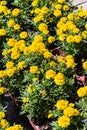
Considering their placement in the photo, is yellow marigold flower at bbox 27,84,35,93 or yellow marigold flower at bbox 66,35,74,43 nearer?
yellow marigold flower at bbox 27,84,35,93

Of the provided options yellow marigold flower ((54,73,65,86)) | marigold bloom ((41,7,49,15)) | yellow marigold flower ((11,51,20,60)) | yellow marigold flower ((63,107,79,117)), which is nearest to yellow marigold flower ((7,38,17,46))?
yellow marigold flower ((11,51,20,60))

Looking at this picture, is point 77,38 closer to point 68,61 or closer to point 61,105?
point 68,61

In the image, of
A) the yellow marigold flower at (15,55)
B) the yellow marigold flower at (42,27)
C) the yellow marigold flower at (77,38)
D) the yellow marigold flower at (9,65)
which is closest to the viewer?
the yellow marigold flower at (9,65)

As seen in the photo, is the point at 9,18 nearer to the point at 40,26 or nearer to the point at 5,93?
the point at 40,26

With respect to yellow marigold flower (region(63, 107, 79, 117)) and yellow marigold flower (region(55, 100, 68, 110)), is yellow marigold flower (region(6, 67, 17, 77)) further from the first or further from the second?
yellow marigold flower (region(63, 107, 79, 117))

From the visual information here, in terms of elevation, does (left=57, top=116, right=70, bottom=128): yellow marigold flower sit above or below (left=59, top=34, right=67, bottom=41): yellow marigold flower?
below

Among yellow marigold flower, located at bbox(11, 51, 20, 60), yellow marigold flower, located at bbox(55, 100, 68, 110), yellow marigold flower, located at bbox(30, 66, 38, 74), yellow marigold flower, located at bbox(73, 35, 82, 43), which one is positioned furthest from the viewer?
yellow marigold flower, located at bbox(73, 35, 82, 43)

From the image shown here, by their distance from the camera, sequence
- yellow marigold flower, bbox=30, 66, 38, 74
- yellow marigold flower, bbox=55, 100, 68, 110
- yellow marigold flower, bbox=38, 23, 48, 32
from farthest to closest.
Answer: yellow marigold flower, bbox=38, 23, 48, 32, yellow marigold flower, bbox=30, 66, 38, 74, yellow marigold flower, bbox=55, 100, 68, 110

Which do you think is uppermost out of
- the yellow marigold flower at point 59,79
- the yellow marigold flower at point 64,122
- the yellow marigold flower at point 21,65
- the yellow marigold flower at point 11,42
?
the yellow marigold flower at point 11,42

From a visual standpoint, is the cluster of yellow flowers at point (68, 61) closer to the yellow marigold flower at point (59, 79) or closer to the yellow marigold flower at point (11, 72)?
the yellow marigold flower at point (59, 79)

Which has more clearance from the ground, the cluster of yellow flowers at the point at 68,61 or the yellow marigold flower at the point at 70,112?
the cluster of yellow flowers at the point at 68,61

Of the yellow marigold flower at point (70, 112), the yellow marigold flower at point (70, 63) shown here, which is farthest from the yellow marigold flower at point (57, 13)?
the yellow marigold flower at point (70, 112)

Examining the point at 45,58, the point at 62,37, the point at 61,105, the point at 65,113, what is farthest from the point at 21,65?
the point at 65,113

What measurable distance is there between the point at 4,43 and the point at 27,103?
3.28 feet
